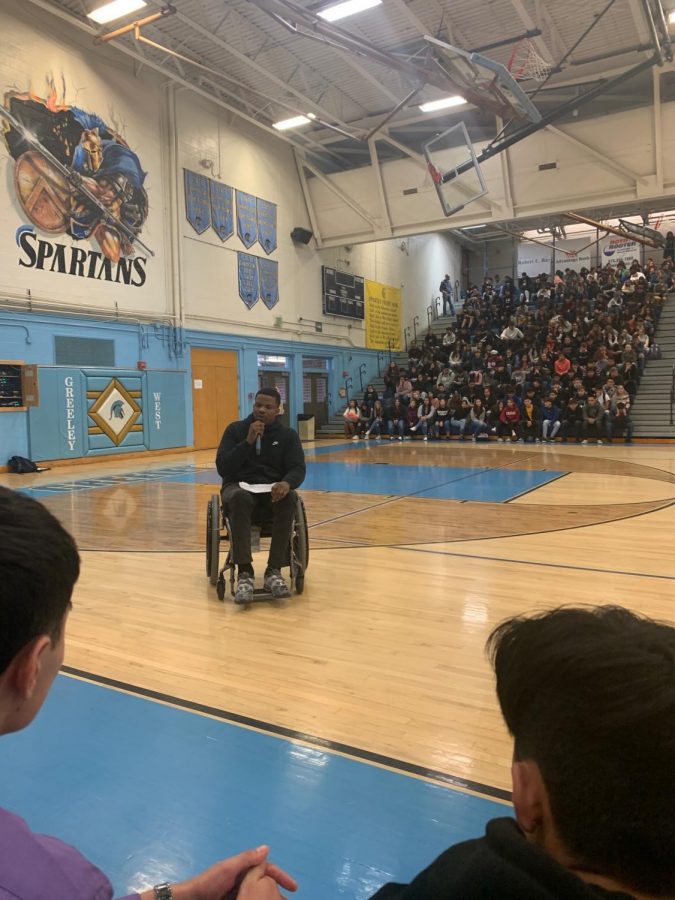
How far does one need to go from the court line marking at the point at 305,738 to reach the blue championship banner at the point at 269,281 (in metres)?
14.9

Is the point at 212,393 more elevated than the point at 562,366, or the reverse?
A: the point at 562,366

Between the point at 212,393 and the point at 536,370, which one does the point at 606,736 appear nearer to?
the point at 212,393

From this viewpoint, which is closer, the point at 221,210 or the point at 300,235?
the point at 221,210

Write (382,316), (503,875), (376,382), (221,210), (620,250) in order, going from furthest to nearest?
(620,250) → (382,316) → (376,382) → (221,210) → (503,875)

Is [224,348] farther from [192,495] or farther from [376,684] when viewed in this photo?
[376,684]

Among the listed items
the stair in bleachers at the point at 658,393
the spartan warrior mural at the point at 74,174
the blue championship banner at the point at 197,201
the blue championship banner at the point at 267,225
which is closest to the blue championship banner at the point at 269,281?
the blue championship banner at the point at 267,225

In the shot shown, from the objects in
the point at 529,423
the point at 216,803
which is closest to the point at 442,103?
the point at 529,423

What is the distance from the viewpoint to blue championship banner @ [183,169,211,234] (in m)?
14.4

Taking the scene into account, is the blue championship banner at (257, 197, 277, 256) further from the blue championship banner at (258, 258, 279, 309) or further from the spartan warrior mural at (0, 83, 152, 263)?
the spartan warrior mural at (0, 83, 152, 263)

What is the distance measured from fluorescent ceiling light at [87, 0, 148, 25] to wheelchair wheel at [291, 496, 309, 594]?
34.0 feet

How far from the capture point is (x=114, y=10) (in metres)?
10.8

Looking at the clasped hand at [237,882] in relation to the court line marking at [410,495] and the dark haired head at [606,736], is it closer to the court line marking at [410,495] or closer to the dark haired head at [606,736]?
the dark haired head at [606,736]

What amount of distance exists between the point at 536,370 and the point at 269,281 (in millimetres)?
7160

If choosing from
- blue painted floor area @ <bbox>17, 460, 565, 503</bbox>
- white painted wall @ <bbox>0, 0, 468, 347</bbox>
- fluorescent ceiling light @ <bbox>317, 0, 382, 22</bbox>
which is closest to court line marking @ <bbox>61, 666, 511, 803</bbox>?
blue painted floor area @ <bbox>17, 460, 565, 503</bbox>
